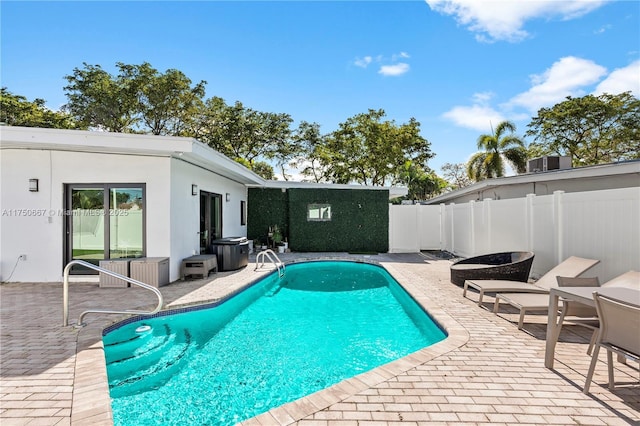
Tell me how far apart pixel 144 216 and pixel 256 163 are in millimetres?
25862

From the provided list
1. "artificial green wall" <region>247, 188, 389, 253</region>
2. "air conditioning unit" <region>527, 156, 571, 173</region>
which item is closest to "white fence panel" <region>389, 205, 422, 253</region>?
"artificial green wall" <region>247, 188, 389, 253</region>

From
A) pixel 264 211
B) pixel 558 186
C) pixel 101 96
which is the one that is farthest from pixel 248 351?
pixel 101 96

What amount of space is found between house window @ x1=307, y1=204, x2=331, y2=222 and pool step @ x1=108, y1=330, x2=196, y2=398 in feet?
32.8

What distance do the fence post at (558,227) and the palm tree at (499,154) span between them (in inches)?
733

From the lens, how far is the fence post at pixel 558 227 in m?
6.90

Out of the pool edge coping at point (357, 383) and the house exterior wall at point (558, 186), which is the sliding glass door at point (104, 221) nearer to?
the pool edge coping at point (357, 383)

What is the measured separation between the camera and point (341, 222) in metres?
14.8

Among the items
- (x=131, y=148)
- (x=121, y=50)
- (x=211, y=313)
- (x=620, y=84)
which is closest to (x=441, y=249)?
(x=211, y=313)

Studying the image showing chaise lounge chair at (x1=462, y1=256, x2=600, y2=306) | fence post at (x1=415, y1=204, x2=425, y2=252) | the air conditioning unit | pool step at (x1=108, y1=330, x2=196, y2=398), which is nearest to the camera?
pool step at (x1=108, y1=330, x2=196, y2=398)

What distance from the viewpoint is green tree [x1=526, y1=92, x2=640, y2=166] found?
22.3 metres

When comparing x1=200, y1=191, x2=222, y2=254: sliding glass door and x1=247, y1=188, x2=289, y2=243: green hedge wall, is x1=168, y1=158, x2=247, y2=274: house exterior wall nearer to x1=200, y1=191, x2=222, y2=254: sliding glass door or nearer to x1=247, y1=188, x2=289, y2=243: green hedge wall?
x1=200, y1=191, x2=222, y2=254: sliding glass door

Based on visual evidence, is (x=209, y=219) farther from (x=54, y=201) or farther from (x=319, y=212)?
(x=319, y=212)

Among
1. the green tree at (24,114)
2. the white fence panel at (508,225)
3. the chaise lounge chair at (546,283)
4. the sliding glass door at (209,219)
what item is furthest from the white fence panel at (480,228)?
Result: the green tree at (24,114)

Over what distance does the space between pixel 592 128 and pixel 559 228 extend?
23.1m
